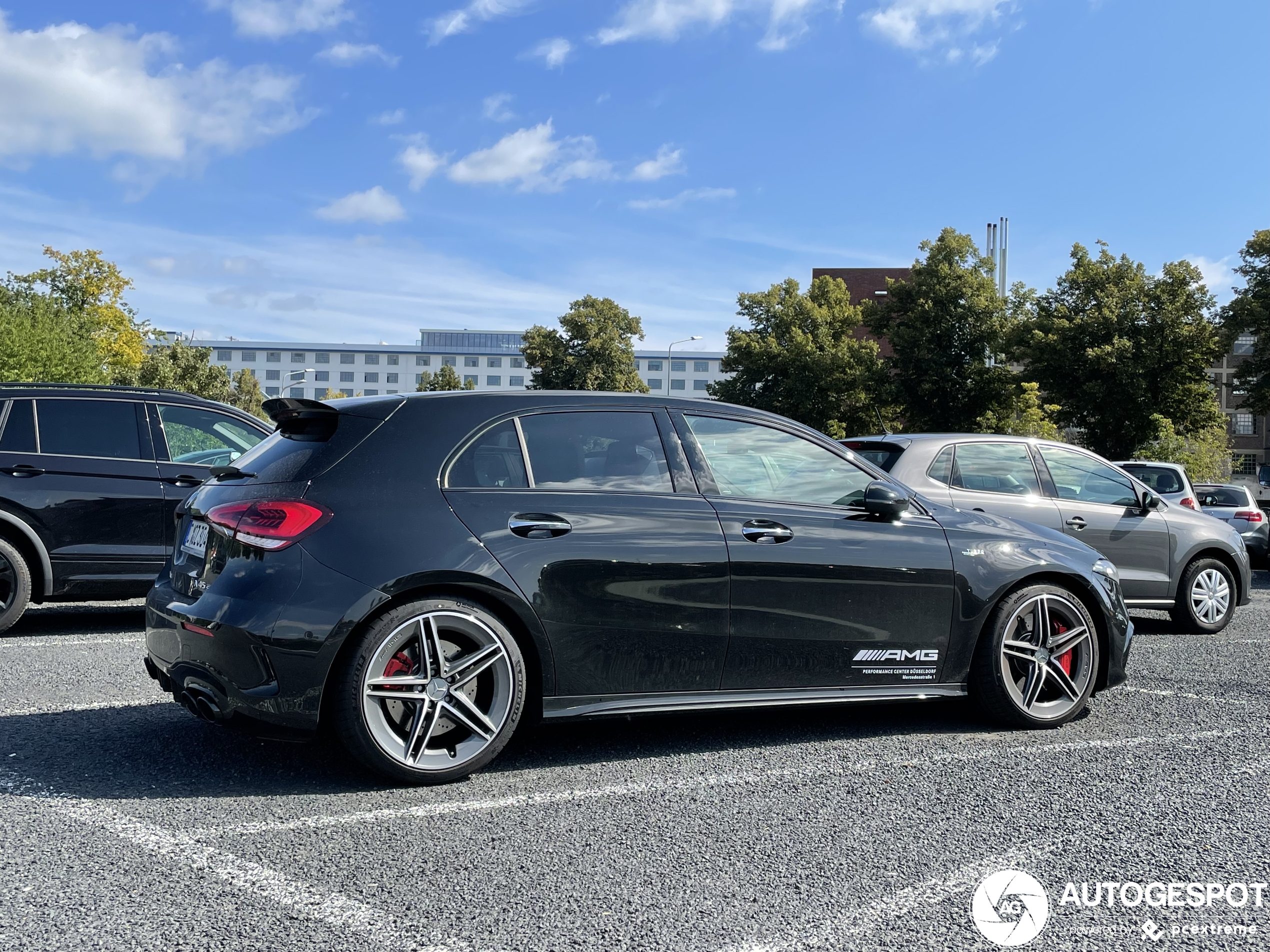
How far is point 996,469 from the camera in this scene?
8.20 m

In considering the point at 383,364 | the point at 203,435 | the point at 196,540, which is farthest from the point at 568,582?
the point at 383,364

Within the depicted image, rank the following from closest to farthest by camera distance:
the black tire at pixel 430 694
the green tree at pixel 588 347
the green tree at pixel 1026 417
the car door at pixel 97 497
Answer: the black tire at pixel 430 694
the car door at pixel 97 497
the green tree at pixel 1026 417
the green tree at pixel 588 347

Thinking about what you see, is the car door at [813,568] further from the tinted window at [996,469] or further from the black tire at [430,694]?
the tinted window at [996,469]

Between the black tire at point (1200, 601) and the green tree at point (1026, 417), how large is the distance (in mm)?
26110

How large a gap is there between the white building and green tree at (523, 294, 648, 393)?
61.9 metres

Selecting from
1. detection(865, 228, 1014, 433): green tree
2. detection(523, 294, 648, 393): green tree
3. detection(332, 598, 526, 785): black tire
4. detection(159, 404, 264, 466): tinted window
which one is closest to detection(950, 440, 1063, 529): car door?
detection(332, 598, 526, 785): black tire

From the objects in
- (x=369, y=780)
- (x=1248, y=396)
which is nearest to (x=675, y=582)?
(x=369, y=780)

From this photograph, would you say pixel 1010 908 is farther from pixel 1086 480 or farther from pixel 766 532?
pixel 1086 480

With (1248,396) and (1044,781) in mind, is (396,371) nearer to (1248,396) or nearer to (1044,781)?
(1248,396)

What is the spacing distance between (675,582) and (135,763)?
224 cm

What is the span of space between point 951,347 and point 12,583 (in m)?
45.5

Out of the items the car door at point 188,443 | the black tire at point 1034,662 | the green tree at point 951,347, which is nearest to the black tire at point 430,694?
the black tire at point 1034,662

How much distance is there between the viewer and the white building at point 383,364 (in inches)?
5448

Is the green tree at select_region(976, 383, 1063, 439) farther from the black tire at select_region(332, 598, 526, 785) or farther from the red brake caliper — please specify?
the black tire at select_region(332, 598, 526, 785)
